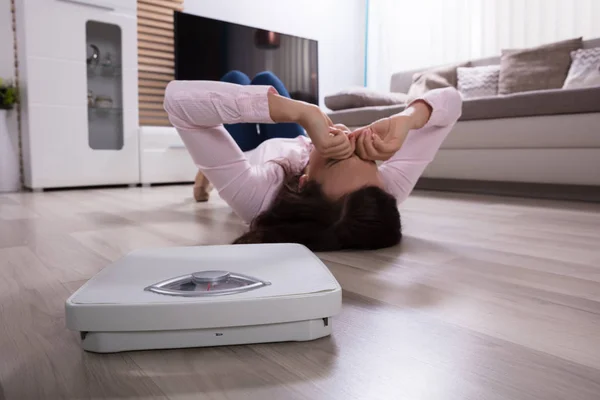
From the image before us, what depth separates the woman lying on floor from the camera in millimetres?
862

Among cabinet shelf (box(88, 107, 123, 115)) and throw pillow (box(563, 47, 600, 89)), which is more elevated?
throw pillow (box(563, 47, 600, 89))

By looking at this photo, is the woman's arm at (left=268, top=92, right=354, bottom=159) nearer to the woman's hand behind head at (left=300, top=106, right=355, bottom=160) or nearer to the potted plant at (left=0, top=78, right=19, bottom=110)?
the woman's hand behind head at (left=300, top=106, right=355, bottom=160)

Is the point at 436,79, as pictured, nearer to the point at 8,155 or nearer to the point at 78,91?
the point at 78,91

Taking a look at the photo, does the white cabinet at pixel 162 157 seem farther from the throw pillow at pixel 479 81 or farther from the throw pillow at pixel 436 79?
the throw pillow at pixel 479 81

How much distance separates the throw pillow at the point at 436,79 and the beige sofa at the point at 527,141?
652 mm

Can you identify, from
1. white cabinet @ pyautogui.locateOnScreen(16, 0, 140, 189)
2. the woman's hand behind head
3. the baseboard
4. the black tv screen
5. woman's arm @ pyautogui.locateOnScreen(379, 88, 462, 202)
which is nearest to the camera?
the woman's hand behind head

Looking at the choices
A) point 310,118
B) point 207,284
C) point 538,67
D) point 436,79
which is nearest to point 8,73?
point 310,118

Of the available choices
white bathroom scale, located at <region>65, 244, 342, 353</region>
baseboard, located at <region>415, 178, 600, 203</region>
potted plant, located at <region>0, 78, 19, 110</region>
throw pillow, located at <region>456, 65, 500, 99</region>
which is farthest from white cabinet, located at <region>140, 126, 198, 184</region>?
white bathroom scale, located at <region>65, 244, 342, 353</region>

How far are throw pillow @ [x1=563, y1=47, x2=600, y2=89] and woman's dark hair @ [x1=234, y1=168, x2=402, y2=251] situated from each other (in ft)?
6.14

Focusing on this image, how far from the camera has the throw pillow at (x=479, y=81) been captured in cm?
282

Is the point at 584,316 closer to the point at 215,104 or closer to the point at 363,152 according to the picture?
the point at 363,152

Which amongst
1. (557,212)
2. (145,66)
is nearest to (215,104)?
(557,212)

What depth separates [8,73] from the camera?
258cm

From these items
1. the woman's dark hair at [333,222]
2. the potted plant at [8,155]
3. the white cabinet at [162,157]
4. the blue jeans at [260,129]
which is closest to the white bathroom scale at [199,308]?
the woman's dark hair at [333,222]
